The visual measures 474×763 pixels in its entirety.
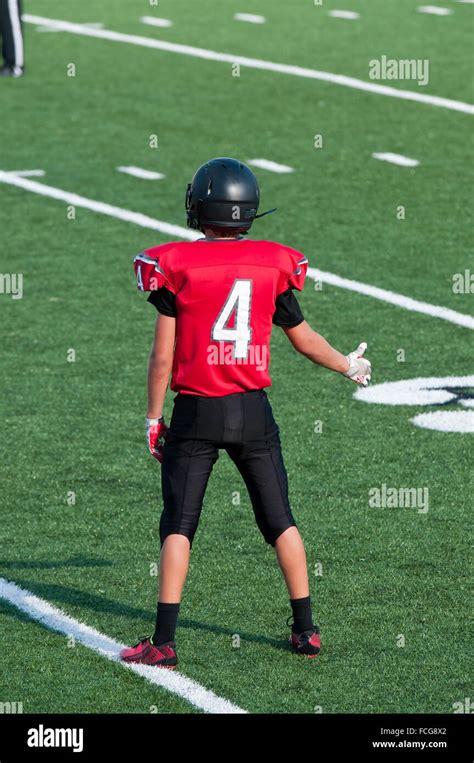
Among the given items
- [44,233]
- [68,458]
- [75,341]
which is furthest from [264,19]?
[68,458]

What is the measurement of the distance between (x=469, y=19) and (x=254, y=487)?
1711cm

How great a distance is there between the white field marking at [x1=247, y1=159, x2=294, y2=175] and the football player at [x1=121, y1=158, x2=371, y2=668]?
28.5 ft

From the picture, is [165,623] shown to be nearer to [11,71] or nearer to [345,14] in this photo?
[11,71]

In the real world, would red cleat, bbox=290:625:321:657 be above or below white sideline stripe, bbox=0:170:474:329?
below

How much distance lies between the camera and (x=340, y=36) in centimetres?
2080

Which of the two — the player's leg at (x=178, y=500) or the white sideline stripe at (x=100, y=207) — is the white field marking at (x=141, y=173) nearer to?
the white sideline stripe at (x=100, y=207)

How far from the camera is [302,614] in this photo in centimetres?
599

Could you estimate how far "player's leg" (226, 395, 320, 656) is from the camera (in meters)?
5.83

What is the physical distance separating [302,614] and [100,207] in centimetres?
797

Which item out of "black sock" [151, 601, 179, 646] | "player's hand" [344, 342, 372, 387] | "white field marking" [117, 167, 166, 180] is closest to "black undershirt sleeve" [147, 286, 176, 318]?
"player's hand" [344, 342, 372, 387]

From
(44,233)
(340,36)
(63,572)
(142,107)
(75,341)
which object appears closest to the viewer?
(63,572)

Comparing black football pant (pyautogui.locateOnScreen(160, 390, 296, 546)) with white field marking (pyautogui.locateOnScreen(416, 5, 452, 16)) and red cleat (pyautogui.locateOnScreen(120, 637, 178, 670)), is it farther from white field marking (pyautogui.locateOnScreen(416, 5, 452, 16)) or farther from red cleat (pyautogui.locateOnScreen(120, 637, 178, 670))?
white field marking (pyautogui.locateOnScreen(416, 5, 452, 16))

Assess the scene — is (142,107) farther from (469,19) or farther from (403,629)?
(403,629)
